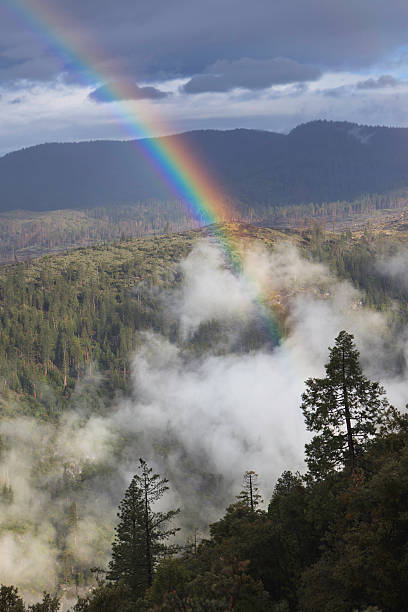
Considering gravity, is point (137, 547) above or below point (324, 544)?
below

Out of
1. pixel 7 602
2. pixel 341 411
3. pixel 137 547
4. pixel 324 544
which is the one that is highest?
pixel 341 411

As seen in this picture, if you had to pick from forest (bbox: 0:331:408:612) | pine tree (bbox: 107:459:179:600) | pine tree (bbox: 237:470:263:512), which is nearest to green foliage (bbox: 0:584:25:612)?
forest (bbox: 0:331:408:612)

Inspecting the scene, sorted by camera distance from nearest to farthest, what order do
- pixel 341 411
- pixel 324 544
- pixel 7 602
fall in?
pixel 7 602
pixel 324 544
pixel 341 411

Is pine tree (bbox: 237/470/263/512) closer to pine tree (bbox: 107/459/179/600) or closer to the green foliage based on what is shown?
pine tree (bbox: 107/459/179/600)

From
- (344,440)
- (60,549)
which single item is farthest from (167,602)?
(60,549)

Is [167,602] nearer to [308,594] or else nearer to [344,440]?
[308,594]

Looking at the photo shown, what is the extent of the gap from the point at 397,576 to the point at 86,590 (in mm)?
167371

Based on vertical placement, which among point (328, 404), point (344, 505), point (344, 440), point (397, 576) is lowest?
point (397, 576)

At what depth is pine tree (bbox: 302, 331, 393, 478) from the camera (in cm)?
4291

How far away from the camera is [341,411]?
43094mm

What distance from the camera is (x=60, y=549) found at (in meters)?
187

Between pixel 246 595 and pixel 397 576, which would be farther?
pixel 246 595

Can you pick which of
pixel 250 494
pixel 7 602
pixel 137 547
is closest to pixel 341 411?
pixel 137 547

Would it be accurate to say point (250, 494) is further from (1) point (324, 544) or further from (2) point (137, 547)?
(1) point (324, 544)
